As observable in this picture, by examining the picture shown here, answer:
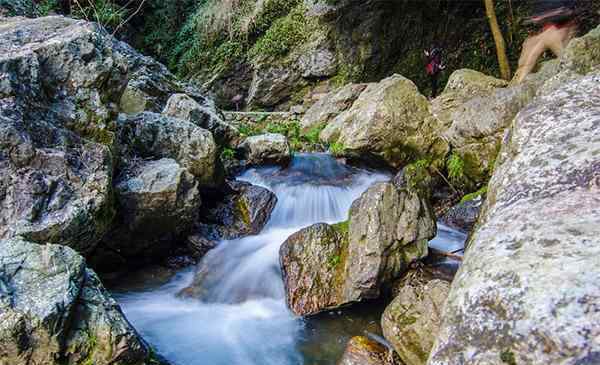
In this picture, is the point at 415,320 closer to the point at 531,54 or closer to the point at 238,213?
the point at 238,213

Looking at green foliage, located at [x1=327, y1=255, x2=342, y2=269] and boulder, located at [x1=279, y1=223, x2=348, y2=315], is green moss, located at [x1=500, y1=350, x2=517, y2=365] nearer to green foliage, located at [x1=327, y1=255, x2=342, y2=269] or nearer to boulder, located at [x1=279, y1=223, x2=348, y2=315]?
boulder, located at [x1=279, y1=223, x2=348, y2=315]

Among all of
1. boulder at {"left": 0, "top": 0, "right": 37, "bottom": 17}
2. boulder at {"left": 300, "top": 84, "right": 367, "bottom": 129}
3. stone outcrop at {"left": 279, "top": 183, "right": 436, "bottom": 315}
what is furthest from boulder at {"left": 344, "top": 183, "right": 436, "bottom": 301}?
boulder at {"left": 0, "top": 0, "right": 37, "bottom": 17}

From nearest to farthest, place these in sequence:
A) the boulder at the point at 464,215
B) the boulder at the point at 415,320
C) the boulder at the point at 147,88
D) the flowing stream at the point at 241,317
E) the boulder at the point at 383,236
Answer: the boulder at the point at 415,320 → the flowing stream at the point at 241,317 → the boulder at the point at 383,236 → the boulder at the point at 464,215 → the boulder at the point at 147,88

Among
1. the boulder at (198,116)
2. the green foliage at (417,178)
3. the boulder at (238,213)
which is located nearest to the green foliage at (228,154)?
the boulder at (198,116)

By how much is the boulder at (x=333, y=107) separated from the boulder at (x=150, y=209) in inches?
223

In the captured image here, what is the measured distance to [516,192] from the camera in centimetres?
177

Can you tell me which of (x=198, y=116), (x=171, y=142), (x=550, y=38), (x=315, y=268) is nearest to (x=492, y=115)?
(x=550, y=38)

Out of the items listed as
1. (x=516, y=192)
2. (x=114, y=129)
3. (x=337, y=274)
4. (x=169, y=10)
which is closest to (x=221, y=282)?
(x=337, y=274)

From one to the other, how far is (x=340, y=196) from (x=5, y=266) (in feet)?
16.3

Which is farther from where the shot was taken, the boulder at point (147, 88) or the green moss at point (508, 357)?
the boulder at point (147, 88)

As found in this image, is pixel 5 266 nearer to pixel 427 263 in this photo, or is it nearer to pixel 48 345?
pixel 48 345

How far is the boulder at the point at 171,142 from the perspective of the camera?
5.54m

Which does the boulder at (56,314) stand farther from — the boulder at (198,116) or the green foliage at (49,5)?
the green foliage at (49,5)

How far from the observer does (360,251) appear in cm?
402
